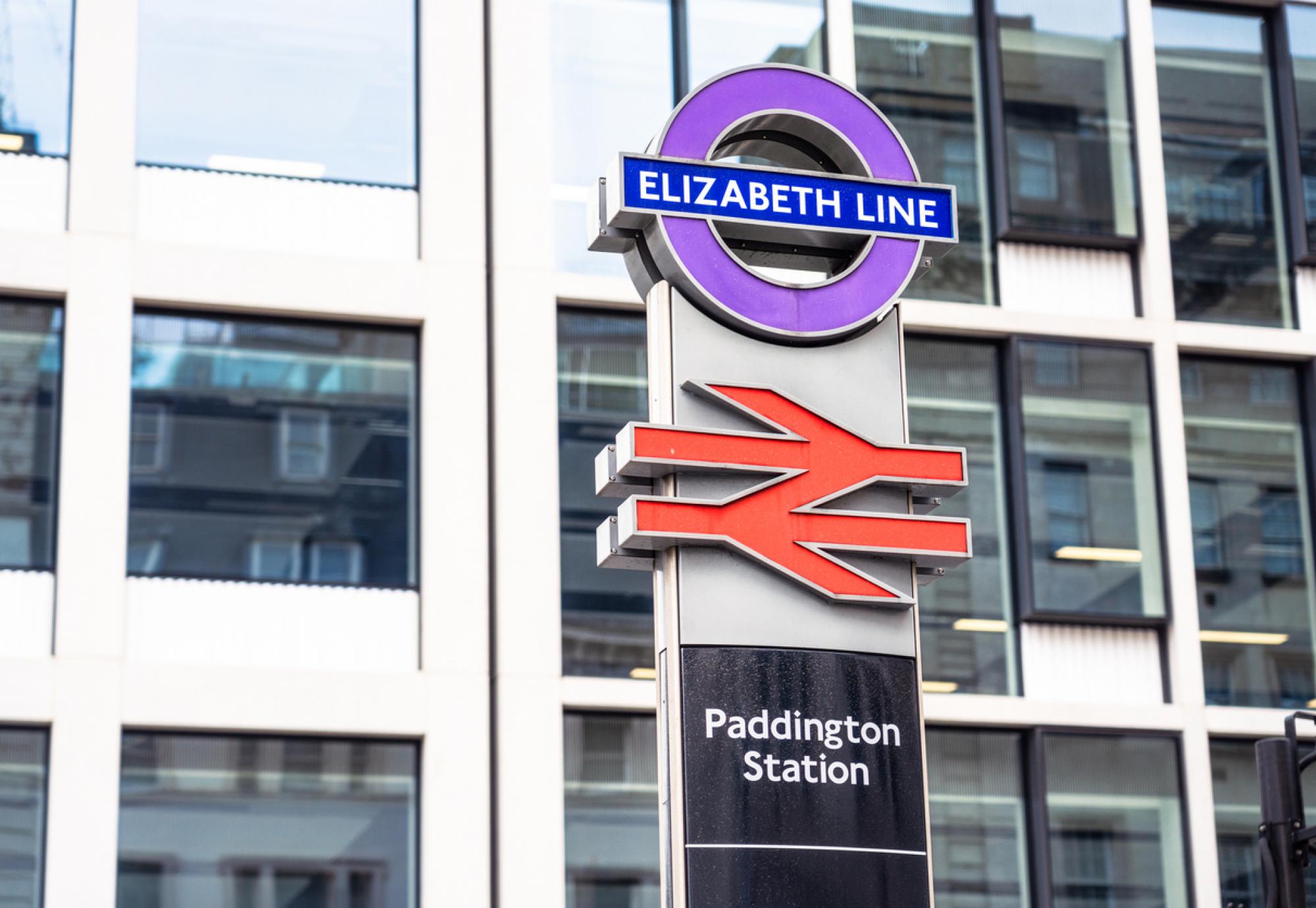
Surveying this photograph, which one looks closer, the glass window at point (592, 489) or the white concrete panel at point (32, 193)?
the white concrete panel at point (32, 193)

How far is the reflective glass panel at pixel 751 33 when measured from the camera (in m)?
20.1

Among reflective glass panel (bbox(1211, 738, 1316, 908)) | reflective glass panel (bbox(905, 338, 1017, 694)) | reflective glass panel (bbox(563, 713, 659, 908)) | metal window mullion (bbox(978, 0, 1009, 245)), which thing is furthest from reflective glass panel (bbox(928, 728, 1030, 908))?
metal window mullion (bbox(978, 0, 1009, 245))

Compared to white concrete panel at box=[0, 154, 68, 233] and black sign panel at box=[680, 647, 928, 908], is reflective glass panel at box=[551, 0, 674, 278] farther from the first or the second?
black sign panel at box=[680, 647, 928, 908]

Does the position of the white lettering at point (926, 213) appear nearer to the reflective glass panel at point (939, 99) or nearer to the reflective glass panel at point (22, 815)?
the reflective glass panel at point (939, 99)

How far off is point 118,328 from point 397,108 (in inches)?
132

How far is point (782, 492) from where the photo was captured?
11.7m

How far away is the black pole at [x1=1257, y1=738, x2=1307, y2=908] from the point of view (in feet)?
43.3

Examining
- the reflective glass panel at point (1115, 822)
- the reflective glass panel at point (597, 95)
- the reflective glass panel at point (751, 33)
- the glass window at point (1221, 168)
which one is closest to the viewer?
the reflective glass panel at point (1115, 822)

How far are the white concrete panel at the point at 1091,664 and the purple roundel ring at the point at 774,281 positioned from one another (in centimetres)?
736

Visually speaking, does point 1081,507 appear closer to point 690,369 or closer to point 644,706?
point 644,706

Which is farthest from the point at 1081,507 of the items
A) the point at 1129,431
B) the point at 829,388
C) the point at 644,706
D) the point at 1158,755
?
the point at 829,388

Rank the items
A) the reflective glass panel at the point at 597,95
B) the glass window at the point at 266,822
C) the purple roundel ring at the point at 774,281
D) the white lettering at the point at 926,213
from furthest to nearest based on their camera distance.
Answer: the reflective glass panel at the point at 597,95
the glass window at the point at 266,822
the white lettering at the point at 926,213
the purple roundel ring at the point at 774,281

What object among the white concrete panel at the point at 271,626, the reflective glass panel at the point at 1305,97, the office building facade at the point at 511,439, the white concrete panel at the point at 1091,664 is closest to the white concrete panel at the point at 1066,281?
the office building facade at the point at 511,439

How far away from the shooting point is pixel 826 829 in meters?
11.0
